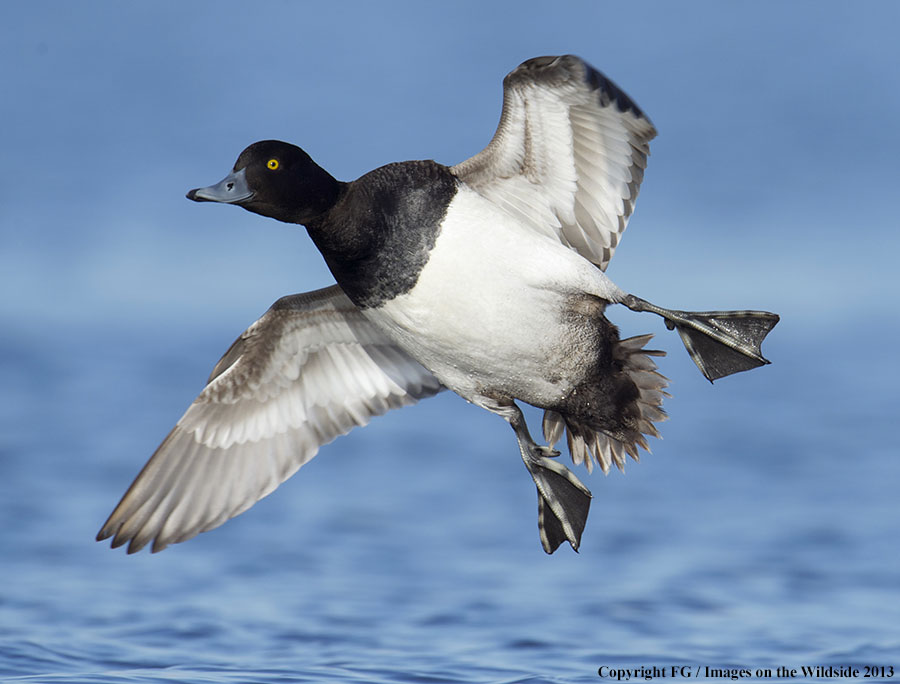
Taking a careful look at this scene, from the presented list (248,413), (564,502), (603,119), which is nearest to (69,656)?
(248,413)

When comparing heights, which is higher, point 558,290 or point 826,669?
point 558,290

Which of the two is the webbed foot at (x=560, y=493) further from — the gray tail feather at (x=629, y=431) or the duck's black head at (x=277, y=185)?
the duck's black head at (x=277, y=185)

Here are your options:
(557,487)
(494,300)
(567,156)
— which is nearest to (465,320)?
(494,300)

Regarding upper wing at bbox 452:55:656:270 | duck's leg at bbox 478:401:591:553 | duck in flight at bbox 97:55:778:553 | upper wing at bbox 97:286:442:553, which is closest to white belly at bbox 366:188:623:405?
duck in flight at bbox 97:55:778:553

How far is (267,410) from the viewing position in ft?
22.4

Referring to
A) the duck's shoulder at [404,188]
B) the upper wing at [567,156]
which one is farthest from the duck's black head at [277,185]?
the upper wing at [567,156]

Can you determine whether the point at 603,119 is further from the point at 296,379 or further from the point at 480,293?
the point at 296,379

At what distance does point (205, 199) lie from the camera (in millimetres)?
5574

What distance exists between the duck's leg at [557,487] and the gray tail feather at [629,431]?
4.7 inches

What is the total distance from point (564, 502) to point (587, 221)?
1.18 meters

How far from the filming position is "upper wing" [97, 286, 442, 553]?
21.3 ft

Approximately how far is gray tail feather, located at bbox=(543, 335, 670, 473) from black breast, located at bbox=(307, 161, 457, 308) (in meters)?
0.94

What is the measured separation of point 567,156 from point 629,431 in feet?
3.77

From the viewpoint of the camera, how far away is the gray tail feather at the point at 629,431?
6105 mm
